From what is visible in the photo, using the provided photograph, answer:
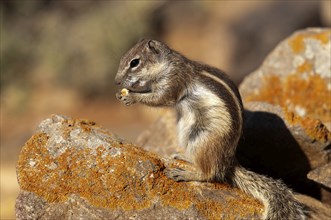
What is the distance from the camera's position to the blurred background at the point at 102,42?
60.0ft

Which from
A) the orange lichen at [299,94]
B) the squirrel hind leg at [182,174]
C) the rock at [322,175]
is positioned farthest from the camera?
the orange lichen at [299,94]

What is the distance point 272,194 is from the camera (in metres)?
5.76

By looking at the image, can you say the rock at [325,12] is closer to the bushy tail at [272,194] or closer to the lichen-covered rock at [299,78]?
the lichen-covered rock at [299,78]

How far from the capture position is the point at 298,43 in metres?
8.52

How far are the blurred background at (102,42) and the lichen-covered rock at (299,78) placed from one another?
826 centimetres

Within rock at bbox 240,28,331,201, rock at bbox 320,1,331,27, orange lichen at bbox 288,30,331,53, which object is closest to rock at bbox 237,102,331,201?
rock at bbox 240,28,331,201

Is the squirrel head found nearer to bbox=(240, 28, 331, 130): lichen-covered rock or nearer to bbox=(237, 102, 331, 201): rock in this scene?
bbox=(237, 102, 331, 201): rock

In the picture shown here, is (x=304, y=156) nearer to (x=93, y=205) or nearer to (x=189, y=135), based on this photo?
(x=189, y=135)

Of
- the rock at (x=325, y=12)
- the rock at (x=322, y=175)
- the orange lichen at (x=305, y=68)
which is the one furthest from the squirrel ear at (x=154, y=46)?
the rock at (x=325, y=12)

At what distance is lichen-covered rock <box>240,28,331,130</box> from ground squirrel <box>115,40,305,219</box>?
1702 mm

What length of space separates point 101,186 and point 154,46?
2.18 meters

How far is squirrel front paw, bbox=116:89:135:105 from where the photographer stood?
670 cm

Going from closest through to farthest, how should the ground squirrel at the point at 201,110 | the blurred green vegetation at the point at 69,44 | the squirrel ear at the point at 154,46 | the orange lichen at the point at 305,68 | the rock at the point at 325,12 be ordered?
the ground squirrel at the point at 201,110
the squirrel ear at the point at 154,46
the orange lichen at the point at 305,68
the blurred green vegetation at the point at 69,44
the rock at the point at 325,12

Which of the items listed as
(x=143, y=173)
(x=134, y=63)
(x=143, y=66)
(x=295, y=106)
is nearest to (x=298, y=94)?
(x=295, y=106)
